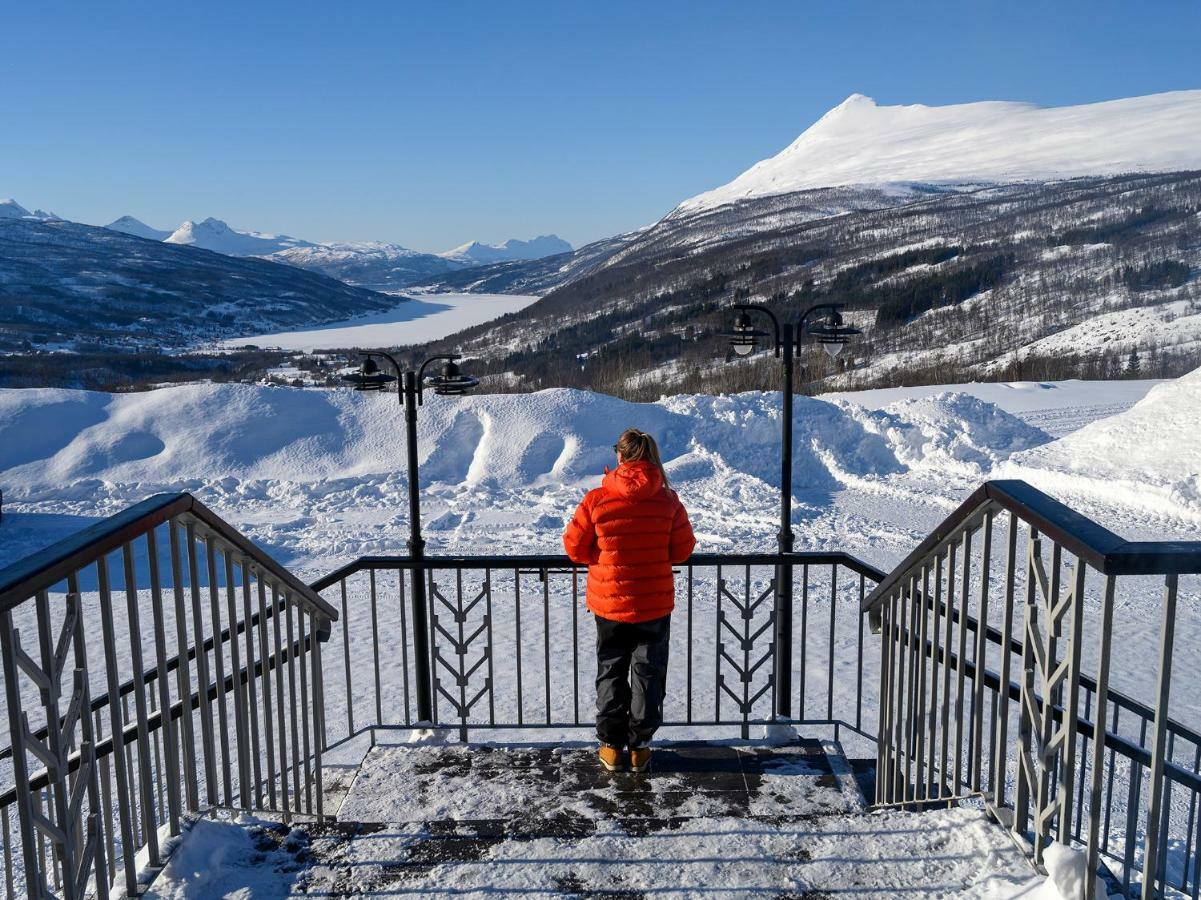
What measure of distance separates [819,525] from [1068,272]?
65.2 metres

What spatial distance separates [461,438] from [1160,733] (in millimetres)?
18483

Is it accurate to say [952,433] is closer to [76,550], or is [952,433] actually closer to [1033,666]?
[1033,666]

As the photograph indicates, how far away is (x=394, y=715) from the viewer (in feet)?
27.8

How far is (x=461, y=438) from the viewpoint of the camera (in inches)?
784

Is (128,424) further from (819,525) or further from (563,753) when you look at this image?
(563,753)

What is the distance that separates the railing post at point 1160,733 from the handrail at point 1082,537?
0.16 feet

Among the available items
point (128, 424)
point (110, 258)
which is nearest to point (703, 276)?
point (128, 424)

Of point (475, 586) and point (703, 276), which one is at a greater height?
point (703, 276)

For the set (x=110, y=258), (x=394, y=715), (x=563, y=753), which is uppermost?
(x=110, y=258)

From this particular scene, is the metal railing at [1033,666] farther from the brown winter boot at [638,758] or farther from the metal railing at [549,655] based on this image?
the metal railing at [549,655]

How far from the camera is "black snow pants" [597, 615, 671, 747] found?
4.03 m

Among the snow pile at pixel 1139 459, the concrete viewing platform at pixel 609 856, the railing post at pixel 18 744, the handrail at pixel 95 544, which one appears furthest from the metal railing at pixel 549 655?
the snow pile at pixel 1139 459

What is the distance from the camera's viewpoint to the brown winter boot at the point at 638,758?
4086 mm

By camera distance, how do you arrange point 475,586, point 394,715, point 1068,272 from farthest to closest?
point 1068,272 → point 475,586 → point 394,715
